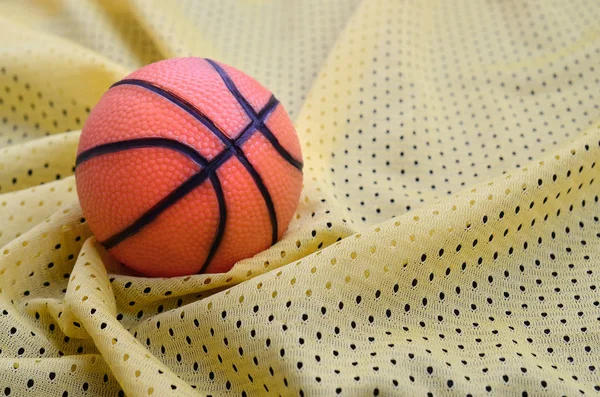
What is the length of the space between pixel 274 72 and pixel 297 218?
518 millimetres

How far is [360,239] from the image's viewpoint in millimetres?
765

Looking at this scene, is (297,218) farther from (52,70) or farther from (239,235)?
(52,70)

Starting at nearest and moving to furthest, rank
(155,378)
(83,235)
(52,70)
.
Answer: (155,378) < (83,235) < (52,70)

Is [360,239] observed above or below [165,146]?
below

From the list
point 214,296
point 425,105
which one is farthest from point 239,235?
point 425,105

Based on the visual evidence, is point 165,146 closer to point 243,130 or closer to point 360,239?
point 243,130

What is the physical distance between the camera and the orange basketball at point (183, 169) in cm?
70

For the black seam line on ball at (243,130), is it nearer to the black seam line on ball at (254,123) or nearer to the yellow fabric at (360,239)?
the black seam line on ball at (254,123)

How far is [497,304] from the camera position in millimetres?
782

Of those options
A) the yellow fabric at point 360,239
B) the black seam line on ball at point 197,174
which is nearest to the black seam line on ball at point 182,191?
the black seam line on ball at point 197,174

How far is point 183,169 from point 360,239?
0.26 meters

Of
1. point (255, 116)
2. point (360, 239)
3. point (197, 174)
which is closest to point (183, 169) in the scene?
point (197, 174)

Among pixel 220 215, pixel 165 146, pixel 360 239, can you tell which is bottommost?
pixel 360 239

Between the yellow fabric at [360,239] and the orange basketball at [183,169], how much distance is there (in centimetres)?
5
